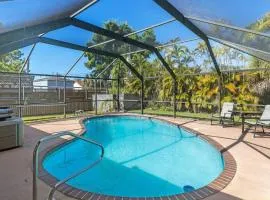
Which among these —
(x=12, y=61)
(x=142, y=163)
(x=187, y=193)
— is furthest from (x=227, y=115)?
(x=12, y=61)

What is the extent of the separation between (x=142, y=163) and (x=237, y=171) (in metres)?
2.30

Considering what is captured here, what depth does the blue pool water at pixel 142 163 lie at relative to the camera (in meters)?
4.73

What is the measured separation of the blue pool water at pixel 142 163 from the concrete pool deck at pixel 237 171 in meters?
0.54

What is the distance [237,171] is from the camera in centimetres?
463

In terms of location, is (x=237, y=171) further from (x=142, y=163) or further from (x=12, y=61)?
(x=12, y=61)

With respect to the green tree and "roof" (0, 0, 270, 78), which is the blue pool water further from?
the green tree

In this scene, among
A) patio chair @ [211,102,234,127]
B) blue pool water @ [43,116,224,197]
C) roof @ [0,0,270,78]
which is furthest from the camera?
patio chair @ [211,102,234,127]

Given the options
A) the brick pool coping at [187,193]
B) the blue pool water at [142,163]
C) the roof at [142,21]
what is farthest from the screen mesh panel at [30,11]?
the blue pool water at [142,163]

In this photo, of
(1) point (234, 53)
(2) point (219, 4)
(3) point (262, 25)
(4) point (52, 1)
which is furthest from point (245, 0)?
(1) point (234, 53)

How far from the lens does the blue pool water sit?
15.5ft

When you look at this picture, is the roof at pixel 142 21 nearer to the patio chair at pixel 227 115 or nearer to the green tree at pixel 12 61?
the patio chair at pixel 227 115

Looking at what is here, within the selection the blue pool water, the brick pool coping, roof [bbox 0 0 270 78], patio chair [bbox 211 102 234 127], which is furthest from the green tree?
the brick pool coping

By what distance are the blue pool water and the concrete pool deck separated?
1.76ft

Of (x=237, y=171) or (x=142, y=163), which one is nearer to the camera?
(x=237, y=171)
